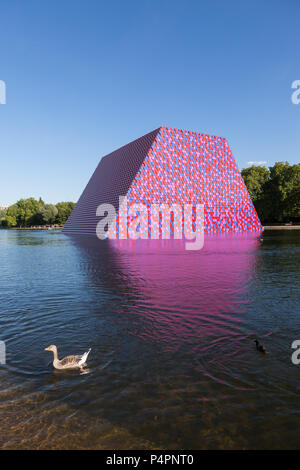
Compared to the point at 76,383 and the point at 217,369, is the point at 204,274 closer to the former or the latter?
the point at 217,369

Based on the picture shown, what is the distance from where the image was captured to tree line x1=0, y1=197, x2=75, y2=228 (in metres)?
135

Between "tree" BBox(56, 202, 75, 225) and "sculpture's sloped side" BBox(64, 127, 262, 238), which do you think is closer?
"sculpture's sloped side" BBox(64, 127, 262, 238)

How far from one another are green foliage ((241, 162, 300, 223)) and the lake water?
81370 millimetres

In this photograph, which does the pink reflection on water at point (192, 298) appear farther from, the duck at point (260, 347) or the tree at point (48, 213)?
the tree at point (48, 213)

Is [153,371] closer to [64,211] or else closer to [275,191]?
[275,191]

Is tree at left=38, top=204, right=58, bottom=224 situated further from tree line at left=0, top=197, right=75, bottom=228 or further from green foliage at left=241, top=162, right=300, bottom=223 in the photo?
green foliage at left=241, top=162, right=300, bottom=223

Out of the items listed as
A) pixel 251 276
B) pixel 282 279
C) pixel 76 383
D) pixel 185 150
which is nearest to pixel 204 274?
pixel 251 276

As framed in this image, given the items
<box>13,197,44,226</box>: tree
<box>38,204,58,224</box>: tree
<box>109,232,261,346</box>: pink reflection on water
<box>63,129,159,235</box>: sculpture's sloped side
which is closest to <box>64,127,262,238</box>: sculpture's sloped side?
<box>63,129,159,235</box>: sculpture's sloped side

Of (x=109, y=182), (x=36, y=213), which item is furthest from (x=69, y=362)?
(x=36, y=213)

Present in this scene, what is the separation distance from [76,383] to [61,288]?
7308mm

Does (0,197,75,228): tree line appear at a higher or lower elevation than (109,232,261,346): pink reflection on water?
higher

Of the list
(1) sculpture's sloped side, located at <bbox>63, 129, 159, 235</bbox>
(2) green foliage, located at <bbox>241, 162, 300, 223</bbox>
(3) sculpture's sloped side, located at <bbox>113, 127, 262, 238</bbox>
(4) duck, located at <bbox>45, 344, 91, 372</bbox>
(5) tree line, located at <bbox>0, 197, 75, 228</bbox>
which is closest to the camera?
(4) duck, located at <bbox>45, 344, 91, 372</bbox>

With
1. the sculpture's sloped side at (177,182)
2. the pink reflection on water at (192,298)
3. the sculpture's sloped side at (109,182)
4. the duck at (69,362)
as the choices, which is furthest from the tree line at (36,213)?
the duck at (69,362)

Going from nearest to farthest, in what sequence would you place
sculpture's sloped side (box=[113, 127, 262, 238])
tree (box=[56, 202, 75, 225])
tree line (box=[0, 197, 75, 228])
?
sculpture's sloped side (box=[113, 127, 262, 238]), tree line (box=[0, 197, 75, 228]), tree (box=[56, 202, 75, 225])
